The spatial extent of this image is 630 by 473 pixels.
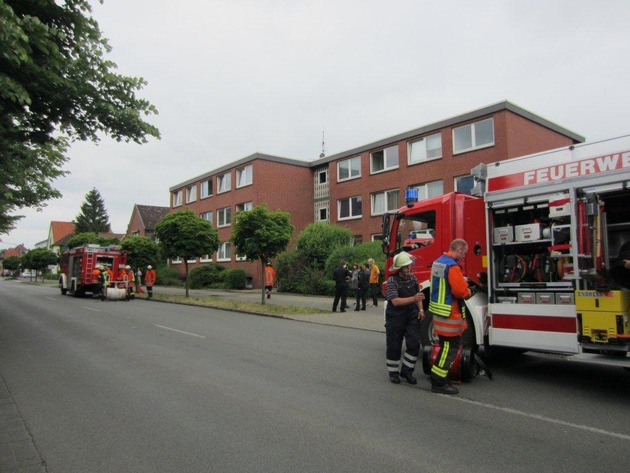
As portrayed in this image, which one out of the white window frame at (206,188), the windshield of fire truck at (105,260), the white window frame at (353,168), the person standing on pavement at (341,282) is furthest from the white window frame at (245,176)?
the person standing on pavement at (341,282)

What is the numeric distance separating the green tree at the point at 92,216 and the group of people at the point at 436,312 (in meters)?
75.1

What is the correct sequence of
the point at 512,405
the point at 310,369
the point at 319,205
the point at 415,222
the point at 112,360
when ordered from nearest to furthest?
the point at 512,405 < the point at 310,369 < the point at 112,360 < the point at 415,222 < the point at 319,205

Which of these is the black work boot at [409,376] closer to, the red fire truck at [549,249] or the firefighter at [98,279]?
the red fire truck at [549,249]

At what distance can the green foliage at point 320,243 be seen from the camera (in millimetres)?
25031

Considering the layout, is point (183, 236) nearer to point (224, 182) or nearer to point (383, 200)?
point (383, 200)

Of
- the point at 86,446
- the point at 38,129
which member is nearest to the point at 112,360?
the point at 86,446

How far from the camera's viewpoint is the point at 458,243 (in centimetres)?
613

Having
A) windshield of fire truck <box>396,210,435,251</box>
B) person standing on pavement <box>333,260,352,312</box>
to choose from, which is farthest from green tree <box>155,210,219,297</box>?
windshield of fire truck <box>396,210,435,251</box>

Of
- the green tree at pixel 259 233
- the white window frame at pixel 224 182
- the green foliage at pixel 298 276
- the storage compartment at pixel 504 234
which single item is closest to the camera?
the storage compartment at pixel 504 234

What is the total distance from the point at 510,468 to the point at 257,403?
2.76m

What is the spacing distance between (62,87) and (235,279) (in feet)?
78.9

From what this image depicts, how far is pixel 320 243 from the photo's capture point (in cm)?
2517

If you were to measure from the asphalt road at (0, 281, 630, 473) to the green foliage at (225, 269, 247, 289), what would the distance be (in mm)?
22586

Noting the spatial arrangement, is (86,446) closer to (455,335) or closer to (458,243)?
(455,335)
